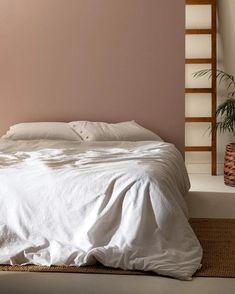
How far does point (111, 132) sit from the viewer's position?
15.1 ft

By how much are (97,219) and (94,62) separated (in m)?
2.50

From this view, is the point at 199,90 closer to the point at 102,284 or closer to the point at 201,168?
the point at 201,168

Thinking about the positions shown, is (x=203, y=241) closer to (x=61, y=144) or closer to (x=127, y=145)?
(x=127, y=145)

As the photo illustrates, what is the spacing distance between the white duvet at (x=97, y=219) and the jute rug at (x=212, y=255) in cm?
4

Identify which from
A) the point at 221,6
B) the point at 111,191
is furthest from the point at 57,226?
the point at 221,6

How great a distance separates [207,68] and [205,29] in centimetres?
42

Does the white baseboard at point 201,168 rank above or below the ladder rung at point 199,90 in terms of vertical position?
below

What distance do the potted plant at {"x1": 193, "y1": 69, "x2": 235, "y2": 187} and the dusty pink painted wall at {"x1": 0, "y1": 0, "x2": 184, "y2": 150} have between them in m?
0.62

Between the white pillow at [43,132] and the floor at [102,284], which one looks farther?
the white pillow at [43,132]

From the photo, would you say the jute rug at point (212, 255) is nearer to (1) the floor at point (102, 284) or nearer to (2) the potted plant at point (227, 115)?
(1) the floor at point (102, 284)

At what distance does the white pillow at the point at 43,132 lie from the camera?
4.57 metres

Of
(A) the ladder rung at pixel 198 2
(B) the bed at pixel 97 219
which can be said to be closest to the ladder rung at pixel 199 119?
(A) the ladder rung at pixel 198 2

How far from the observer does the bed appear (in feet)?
8.76

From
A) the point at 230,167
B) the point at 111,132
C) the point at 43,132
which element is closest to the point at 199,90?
the point at 230,167
